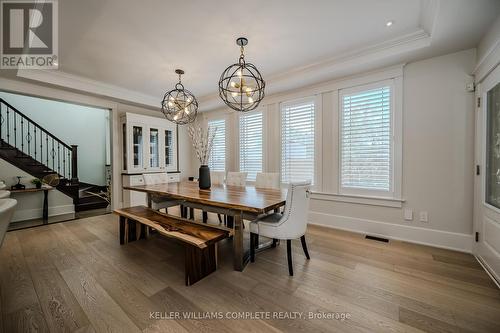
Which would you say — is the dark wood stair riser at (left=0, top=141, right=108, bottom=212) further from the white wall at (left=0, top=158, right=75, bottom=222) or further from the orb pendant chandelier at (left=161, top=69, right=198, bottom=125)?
the orb pendant chandelier at (left=161, top=69, right=198, bottom=125)

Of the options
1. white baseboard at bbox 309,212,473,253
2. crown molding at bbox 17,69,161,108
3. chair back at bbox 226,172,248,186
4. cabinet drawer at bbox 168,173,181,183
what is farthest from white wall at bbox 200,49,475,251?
crown molding at bbox 17,69,161,108

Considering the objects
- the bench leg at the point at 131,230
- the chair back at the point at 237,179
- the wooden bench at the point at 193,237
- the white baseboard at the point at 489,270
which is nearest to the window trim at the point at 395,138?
the white baseboard at the point at 489,270

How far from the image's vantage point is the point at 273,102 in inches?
159

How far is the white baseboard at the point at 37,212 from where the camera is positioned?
12.2ft

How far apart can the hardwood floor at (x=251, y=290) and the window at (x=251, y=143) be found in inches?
84.2

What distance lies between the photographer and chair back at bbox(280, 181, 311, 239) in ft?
6.32

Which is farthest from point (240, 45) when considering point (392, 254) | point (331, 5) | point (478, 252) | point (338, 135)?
point (478, 252)

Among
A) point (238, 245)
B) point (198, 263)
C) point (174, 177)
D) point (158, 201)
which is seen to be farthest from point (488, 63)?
point (174, 177)

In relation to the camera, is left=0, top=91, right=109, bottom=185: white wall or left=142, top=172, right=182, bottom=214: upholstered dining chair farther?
left=0, top=91, right=109, bottom=185: white wall

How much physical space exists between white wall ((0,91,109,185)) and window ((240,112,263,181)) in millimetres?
4113

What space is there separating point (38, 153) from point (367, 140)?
7379mm

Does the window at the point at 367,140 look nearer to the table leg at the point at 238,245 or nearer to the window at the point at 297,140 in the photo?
the window at the point at 297,140

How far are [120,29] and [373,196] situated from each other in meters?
4.03

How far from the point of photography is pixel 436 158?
2611 mm
